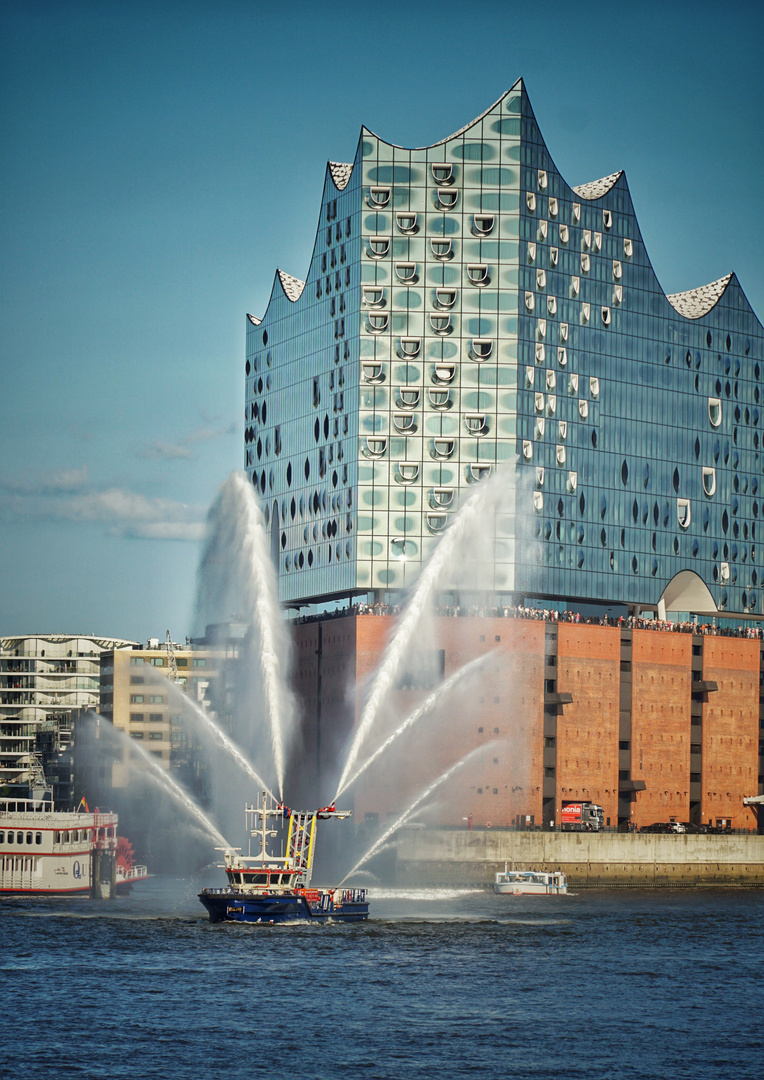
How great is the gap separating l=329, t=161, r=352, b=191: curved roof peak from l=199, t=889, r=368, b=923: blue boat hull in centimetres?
9179

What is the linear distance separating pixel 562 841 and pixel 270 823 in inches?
999

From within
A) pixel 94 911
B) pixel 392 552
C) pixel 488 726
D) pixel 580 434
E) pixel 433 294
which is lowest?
pixel 94 911

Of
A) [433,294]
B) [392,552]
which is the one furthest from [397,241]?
[392,552]

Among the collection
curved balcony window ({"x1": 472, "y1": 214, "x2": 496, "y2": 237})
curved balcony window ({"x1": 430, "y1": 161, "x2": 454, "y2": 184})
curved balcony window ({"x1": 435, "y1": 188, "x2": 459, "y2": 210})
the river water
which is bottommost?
the river water

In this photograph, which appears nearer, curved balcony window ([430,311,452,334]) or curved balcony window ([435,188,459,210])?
curved balcony window ([430,311,452,334])

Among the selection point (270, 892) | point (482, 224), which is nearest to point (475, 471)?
point (482, 224)

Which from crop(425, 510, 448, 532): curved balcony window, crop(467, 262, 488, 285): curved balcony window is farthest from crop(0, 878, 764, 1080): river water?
crop(467, 262, 488, 285): curved balcony window

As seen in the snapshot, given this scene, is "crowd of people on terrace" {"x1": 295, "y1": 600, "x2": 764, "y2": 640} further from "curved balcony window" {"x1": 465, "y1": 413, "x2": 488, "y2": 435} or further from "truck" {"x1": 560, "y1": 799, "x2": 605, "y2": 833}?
"truck" {"x1": 560, "y1": 799, "x2": 605, "y2": 833}

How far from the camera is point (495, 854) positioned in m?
142

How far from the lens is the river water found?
61.2m

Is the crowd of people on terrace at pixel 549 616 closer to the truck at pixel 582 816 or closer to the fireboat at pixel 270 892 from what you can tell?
the truck at pixel 582 816

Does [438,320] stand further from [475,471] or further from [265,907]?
[265,907]

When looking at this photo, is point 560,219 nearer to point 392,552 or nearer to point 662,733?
point 392,552

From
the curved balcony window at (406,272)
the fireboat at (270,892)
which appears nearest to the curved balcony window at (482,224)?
the curved balcony window at (406,272)
